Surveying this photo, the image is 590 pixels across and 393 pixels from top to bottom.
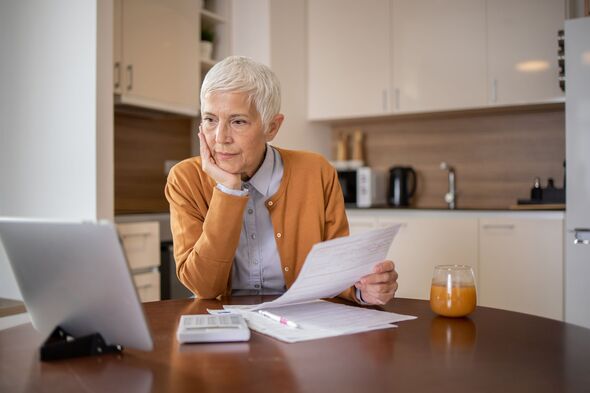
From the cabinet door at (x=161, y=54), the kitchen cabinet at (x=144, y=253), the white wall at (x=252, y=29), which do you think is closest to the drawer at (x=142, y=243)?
the kitchen cabinet at (x=144, y=253)

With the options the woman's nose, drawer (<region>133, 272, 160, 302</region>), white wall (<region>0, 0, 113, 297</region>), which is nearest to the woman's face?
the woman's nose

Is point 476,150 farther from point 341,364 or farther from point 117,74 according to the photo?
point 341,364

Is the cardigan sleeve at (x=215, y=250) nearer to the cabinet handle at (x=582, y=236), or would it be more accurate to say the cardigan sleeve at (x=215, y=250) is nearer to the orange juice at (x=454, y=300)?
the orange juice at (x=454, y=300)

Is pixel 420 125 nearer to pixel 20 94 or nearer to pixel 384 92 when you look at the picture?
pixel 384 92

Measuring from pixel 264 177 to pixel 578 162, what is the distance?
1.99m

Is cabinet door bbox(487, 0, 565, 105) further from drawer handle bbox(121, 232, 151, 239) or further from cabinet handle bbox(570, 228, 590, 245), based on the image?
drawer handle bbox(121, 232, 151, 239)

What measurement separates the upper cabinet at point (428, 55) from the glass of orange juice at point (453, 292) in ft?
8.35

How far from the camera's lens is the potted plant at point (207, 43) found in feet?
12.5

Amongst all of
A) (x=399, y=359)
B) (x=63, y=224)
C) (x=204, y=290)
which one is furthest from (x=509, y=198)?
(x=63, y=224)

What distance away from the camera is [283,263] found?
1533 millimetres

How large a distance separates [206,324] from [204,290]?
0.39m

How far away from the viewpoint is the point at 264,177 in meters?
1.59

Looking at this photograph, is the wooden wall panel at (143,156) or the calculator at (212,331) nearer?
the calculator at (212,331)

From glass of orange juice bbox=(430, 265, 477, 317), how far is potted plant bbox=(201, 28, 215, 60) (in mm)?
2941
